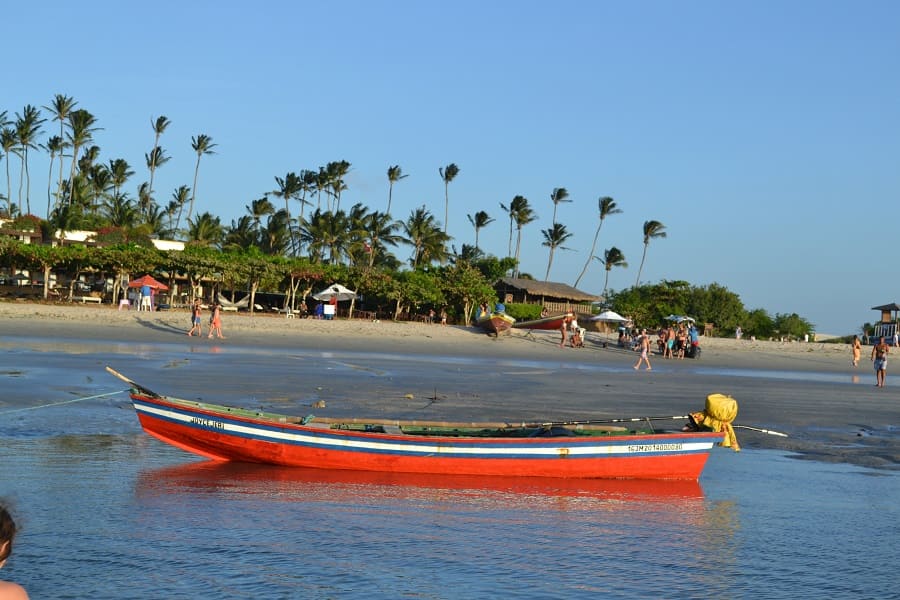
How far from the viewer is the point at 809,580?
870 centimetres

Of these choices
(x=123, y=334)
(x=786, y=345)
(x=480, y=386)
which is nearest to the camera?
(x=480, y=386)

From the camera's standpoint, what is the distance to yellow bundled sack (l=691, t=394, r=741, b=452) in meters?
12.8

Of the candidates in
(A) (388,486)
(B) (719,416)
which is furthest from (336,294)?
(A) (388,486)

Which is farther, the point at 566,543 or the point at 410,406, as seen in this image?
the point at 410,406

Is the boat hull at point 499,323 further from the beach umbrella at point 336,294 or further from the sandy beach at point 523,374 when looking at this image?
the beach umbrella at point 336,294

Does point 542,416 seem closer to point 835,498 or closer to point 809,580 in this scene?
point 835,498

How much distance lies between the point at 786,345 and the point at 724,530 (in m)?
47.7

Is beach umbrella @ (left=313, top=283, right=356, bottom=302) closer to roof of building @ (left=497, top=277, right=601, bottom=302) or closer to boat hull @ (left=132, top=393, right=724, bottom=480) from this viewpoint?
roof of building @ (left=497, top=277, right=601, bottom=302)

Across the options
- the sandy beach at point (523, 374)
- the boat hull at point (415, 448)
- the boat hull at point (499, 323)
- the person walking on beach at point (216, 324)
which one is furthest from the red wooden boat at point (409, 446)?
the boat hull at point (499, 323)

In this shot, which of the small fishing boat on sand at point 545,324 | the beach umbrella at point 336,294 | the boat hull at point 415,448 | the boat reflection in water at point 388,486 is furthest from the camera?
the beach umbrella at point 336,294

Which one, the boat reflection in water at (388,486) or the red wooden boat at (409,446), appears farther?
the red wooden boat at (409,446)

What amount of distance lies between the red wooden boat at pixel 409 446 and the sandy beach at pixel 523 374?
4256mm

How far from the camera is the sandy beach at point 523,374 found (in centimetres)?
1925

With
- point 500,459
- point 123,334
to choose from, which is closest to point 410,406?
point 500,459
